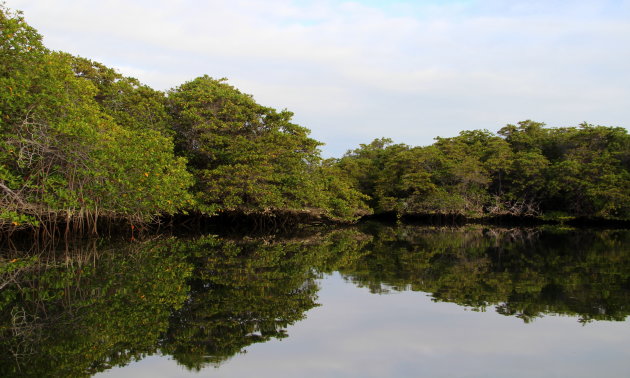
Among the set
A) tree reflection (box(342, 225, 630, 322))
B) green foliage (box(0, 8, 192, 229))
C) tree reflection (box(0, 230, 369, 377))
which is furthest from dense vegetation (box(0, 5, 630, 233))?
tree reflection (box(342, 225, 630, 322))

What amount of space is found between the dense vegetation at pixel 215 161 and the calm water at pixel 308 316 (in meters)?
2.25

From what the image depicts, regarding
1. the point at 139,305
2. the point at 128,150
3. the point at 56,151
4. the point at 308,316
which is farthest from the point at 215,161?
the point at 308,316

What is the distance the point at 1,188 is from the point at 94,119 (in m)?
3.14

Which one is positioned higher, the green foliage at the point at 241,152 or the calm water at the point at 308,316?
the green foliage at the point at 241,152

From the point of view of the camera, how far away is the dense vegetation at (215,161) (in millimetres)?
12250

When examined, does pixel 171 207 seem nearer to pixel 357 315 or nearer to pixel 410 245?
pixel 410 245

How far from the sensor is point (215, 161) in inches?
882

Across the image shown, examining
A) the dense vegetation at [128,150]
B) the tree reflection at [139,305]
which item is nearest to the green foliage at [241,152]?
the dense vegetation at [128,150]

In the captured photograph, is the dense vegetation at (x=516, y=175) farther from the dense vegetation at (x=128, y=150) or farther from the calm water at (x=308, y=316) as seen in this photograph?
the calm water at (x=308, y=316)

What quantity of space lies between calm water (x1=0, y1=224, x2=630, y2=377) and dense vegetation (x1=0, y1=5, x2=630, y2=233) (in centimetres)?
225

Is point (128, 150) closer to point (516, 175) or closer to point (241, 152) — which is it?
point (241, 152)

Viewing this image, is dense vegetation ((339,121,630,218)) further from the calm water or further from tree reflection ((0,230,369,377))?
tree reflection ((0,230,369,377))

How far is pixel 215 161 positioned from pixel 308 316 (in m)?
15.9

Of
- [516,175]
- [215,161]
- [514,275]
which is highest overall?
[516,175]
